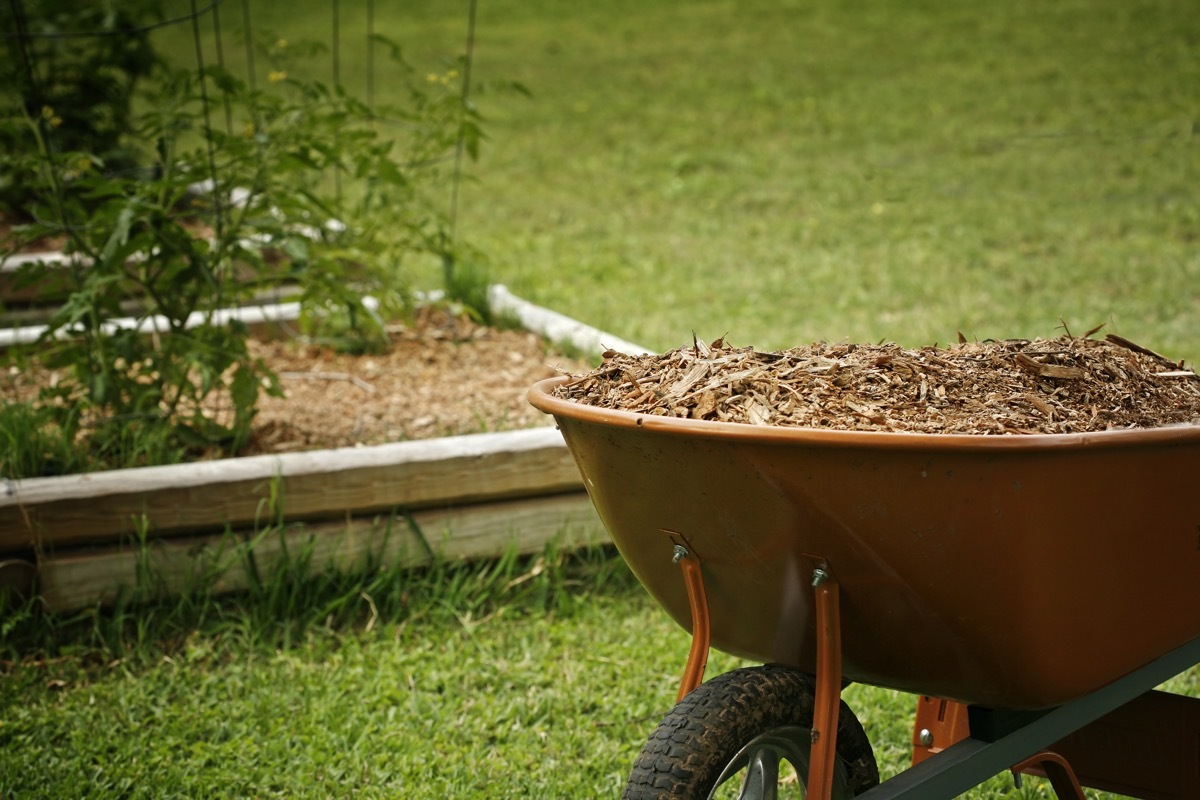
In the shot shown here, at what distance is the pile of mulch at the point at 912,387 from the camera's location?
1.38 metres

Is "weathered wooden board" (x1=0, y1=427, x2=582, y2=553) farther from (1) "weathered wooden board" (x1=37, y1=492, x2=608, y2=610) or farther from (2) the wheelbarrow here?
(2) the wheelbarrow

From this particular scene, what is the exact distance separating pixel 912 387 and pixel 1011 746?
1.64 feet

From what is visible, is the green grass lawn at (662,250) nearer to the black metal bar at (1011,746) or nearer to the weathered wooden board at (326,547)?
the weathered wooden board at (326,547)

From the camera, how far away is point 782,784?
2.14 metres

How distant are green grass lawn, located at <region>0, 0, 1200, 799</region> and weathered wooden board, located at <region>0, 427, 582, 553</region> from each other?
0.73 feet

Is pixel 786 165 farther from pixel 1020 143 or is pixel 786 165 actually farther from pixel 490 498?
pixel 490 498

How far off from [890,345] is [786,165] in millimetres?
7740

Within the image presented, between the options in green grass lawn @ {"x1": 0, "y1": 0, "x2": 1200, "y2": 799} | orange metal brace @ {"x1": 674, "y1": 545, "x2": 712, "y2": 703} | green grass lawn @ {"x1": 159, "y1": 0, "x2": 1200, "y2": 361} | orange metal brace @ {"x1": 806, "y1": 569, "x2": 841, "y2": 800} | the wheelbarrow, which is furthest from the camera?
green grass lawn @ {"x1": 159, "y1": 0, "x2": 1200, "y2": 361}

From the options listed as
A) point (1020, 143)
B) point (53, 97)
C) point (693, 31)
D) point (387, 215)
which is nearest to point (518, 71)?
point (693, 31)

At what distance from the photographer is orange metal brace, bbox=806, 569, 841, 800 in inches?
53.1

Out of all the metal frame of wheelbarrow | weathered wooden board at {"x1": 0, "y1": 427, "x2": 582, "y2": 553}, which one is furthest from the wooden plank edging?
the metal frame of wheelbarrow

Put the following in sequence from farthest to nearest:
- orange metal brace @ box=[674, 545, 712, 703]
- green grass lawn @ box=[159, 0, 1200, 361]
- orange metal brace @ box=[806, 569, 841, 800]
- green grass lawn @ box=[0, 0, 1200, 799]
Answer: green grass lawn @ box=[159, 0, 1200, 361], green grass lawn @ box=[0, 0, 1200, 799], orange metal brace @ box=[674, 545, 712, 703], orange metal brace @ box=[806, 569, 841, 800]

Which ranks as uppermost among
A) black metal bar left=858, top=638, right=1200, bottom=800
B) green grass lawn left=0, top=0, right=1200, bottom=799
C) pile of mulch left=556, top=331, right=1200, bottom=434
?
pile of mulch left=556, top=331, right=1200, bottom=434

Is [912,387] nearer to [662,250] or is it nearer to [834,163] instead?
[662,250]
